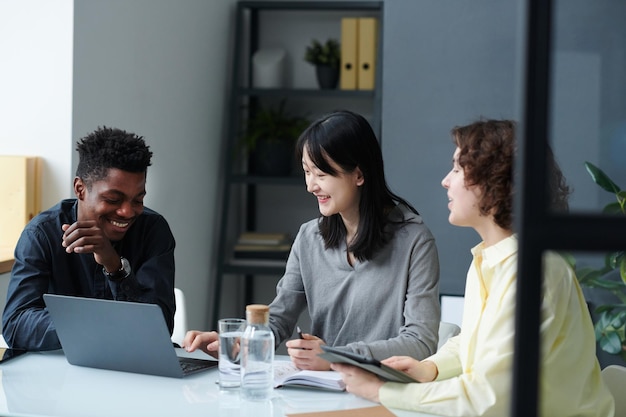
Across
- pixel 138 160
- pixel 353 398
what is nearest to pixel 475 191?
pixel 353 398

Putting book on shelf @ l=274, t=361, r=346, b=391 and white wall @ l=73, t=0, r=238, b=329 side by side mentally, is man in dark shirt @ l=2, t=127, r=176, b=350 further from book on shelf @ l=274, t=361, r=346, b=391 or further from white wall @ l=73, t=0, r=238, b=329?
white wall @ l=73, t=0, r=238, b=329

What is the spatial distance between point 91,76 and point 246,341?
1.66 metres

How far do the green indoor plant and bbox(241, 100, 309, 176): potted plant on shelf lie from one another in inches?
62.1

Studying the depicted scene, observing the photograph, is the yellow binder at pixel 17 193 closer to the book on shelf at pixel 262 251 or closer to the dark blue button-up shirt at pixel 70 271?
the dark blue button-up shirt at pixel 70 271

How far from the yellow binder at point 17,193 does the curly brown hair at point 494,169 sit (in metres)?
1.73

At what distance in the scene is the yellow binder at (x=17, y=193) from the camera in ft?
9.53

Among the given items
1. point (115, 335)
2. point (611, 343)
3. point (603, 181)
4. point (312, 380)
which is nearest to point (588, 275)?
point (611, 343)

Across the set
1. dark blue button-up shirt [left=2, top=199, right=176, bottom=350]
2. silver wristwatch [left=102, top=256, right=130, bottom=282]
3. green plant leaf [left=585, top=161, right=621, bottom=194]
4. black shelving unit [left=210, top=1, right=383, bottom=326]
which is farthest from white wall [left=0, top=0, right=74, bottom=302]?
green plant leaf [left=585, top=161, right=621, bottom=194]

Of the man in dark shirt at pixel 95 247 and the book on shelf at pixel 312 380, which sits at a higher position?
the man in dark shirt at pixel 95 247

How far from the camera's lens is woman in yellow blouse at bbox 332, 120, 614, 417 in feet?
4.94

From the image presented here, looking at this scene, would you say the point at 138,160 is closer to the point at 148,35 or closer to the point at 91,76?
the point at 91,76

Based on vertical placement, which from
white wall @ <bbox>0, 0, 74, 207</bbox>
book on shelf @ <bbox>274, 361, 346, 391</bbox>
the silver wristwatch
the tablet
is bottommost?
book on shelf @ <bbox>274, 361, 346, 391</bbox>

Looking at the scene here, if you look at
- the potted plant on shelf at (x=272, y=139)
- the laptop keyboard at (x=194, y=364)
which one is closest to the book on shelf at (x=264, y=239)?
the potted plant on shelf at (x=272, y=139)

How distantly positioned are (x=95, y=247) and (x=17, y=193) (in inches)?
39.6
